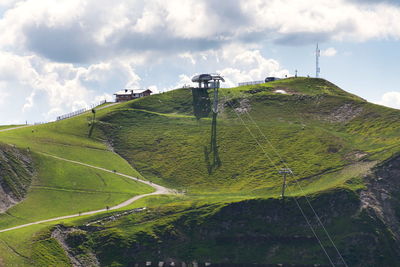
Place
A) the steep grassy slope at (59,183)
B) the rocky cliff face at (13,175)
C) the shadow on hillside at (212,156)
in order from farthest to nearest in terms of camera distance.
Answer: the shadow on hillside at (212,156) → the rocky cliff face at (13,175) → the steep grassy slope at (59,183)

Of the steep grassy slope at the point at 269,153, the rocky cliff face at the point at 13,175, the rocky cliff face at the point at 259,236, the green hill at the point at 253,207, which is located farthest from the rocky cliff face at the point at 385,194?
the rocky cliff face at the point at 13,175

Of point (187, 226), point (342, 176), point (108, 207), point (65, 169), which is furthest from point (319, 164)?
point (65, 169)

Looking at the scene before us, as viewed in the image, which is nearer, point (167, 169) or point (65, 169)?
point (65, 169)

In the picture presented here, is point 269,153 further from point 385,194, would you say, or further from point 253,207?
point 385,194

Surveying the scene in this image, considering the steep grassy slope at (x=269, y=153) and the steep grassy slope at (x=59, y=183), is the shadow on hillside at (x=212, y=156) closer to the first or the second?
the steep grassy slope at (x=269, y=153)

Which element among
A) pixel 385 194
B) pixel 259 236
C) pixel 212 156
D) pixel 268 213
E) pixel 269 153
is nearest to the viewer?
pixel 259 236

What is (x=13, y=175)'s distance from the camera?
5792 inches

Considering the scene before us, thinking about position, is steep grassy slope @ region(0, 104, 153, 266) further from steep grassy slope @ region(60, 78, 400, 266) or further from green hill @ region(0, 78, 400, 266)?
steep grassy slope @ region(60, 78, 400, 266)

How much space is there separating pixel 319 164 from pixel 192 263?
57.9 metres

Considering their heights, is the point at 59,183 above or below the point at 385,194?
above

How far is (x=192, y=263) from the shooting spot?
408ft

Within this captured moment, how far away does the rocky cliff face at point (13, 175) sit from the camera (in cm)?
13812

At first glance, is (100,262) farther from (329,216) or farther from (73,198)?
(329,216)

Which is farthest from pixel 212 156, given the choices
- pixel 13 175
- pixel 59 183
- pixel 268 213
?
pixel 13 175
